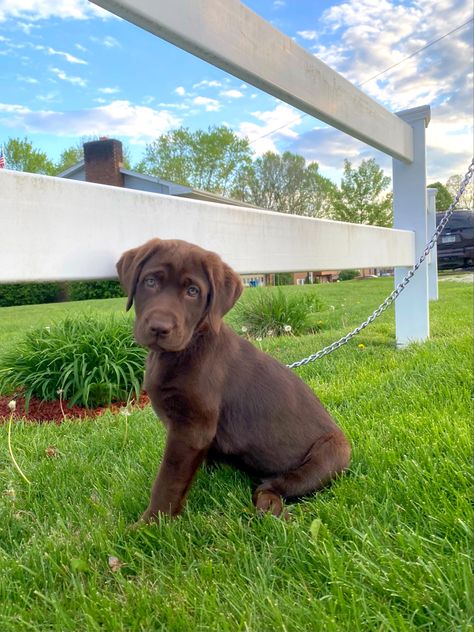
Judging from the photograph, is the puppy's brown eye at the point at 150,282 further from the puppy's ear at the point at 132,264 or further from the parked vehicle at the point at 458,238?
the parked vehicle at the point at 458,238

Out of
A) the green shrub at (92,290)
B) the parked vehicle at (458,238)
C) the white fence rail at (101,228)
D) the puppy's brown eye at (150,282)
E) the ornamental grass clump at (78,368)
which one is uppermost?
the parked vehicle at (458,238)

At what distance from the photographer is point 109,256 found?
2.01m

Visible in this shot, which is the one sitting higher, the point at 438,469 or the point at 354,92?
the point at 354,92

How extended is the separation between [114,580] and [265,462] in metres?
0.76

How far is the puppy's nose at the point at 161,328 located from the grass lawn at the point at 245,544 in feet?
2.30

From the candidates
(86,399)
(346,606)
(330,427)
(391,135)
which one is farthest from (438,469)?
(391,135)

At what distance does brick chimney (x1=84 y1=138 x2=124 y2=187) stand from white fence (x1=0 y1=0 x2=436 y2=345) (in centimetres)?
2492

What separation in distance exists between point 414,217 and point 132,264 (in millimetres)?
4138

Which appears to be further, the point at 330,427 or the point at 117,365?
the point at 117,365

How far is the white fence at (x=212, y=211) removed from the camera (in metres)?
1.74

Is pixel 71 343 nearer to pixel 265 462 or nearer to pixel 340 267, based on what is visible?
pixel 340 267

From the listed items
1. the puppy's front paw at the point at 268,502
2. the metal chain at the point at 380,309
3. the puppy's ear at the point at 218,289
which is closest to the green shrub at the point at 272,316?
the metal chain at the point at 380,309

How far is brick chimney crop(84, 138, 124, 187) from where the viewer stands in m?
27.5

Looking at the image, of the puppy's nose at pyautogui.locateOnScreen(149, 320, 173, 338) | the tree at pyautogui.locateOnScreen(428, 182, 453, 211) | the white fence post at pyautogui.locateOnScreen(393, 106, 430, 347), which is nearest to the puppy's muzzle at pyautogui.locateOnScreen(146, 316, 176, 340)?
the puppy's nose at pyautogui.locateOnScreen(149, 320, 173, 338)
